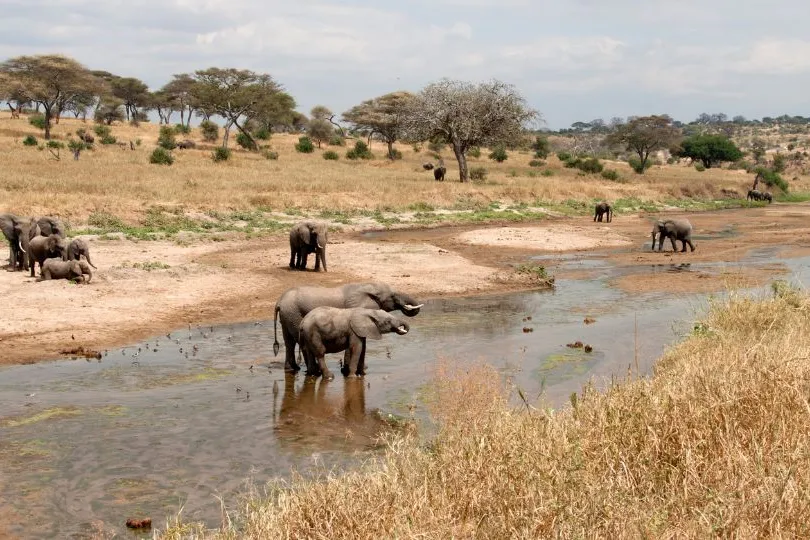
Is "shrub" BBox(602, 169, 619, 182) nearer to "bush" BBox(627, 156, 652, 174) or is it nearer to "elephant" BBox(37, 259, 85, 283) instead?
"bush" BBox(627, 156, 652, 174)

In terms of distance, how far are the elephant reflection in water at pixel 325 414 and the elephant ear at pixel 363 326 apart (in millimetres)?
645

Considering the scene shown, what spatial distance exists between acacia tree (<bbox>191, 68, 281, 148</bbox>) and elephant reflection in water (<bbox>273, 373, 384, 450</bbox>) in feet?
164

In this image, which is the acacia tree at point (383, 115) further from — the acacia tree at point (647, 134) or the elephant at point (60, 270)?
the elephant at point (60, 270)

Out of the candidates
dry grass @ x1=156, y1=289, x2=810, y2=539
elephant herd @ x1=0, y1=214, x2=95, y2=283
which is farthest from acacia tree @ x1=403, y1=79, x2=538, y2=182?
dry grass @ x1=156, y1=289, x2=810, y2=539

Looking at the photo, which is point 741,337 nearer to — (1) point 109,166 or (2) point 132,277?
(2) point 132,277

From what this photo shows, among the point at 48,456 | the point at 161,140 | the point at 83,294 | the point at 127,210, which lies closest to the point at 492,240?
the point at 127,210

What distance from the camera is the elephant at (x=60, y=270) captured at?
1716 cm

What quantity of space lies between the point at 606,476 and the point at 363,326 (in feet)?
18.9

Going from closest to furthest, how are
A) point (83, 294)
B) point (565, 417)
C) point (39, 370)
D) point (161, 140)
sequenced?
point (565, 417), point (39, 370), point (83, 294), point (161, 140)

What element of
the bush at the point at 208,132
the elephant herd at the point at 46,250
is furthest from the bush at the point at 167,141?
the elephant herd at the point at 46,250

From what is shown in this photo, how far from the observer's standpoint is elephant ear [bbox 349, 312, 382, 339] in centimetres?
1086

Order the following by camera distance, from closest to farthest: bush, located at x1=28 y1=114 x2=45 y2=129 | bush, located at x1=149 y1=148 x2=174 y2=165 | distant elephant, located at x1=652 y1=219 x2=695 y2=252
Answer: distant elephant, located at x1=652 y1=219 x2=695 y2=252 < bush, located at x1=149 y1=148 x2=174 y2=165 < bush, located at x1=28 y1=114 x2=45 y2=129

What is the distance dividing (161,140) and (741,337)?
168 ft

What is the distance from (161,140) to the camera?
5628cm
